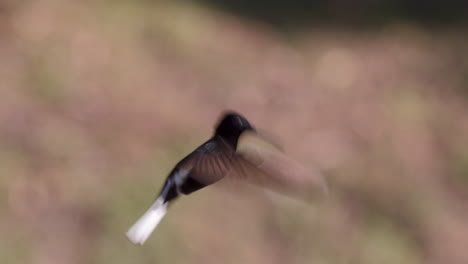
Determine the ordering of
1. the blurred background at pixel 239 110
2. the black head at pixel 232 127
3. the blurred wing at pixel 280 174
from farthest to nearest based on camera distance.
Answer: the blurred background at pixel 239 110 → the black head at pixel 232 127 → the blurred wing at pixel 280 174

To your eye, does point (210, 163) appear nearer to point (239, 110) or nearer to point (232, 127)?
point (232, 127)

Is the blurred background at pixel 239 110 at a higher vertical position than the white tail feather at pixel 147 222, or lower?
lower

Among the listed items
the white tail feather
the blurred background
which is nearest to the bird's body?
the white tail feather

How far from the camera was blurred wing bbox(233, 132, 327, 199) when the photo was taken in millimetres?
1273

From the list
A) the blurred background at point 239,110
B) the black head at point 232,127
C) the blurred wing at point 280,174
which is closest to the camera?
the blurred wing at point 280,174

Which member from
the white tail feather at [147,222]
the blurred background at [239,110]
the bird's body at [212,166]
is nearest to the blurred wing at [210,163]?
the bird's body at [212,166]

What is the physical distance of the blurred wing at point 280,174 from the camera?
1.27 m

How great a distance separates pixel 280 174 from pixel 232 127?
7.4 inches

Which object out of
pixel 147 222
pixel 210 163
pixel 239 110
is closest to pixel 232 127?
pixel 210 163

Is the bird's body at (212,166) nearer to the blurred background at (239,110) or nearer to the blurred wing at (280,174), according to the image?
the blurred wing at (280,174)

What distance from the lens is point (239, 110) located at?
12.4 feet

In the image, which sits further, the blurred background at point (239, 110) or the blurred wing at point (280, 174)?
the blurred background at point (239, 110)

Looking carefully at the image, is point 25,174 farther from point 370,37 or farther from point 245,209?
point 370,37

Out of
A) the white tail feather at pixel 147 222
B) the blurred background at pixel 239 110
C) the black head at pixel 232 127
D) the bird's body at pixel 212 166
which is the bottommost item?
the blurred background at pixel 239 110
